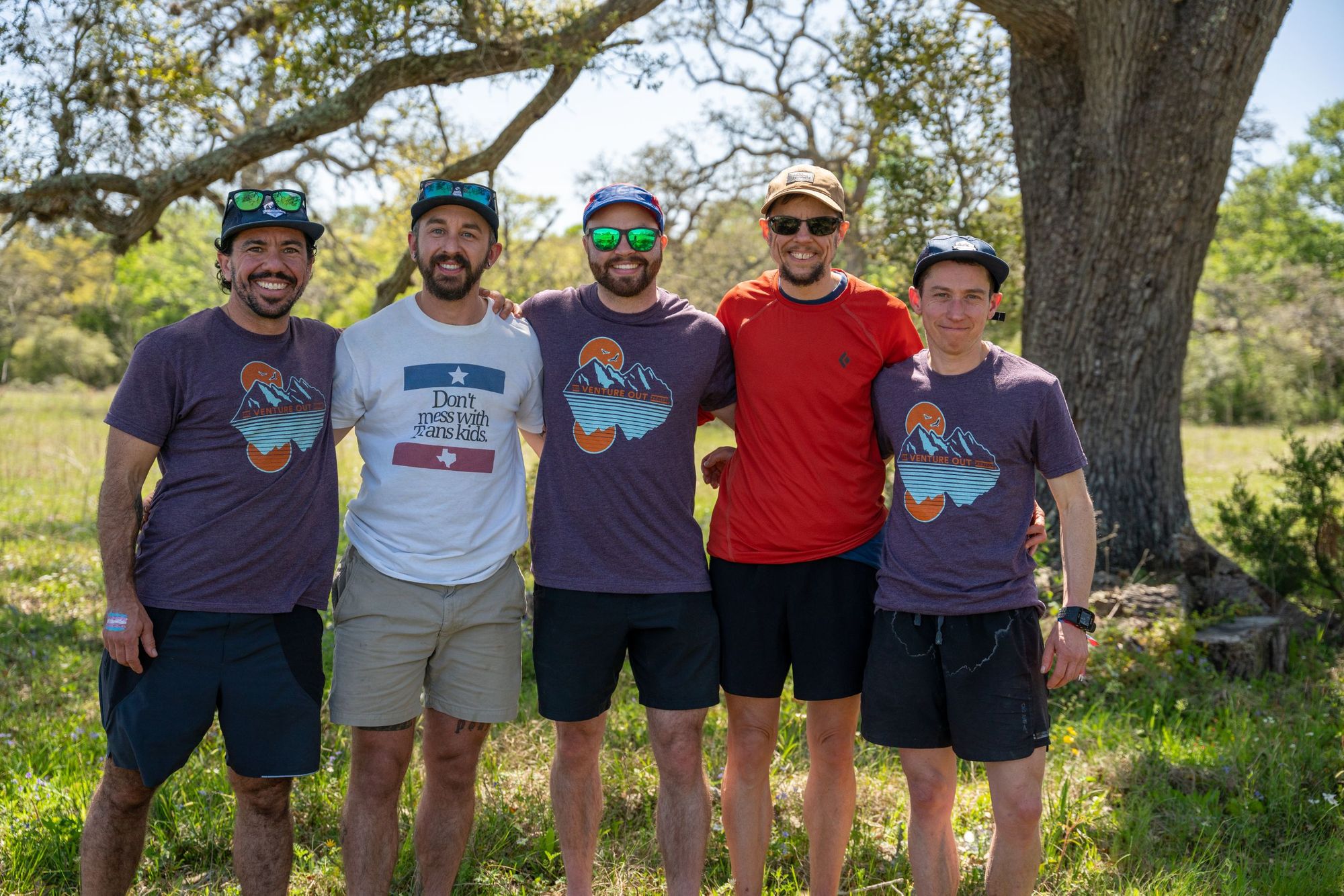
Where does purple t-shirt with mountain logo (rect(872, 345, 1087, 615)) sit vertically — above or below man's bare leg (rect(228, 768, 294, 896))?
above

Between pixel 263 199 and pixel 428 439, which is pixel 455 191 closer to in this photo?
pixel 263 199

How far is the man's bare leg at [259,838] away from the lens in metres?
3.12

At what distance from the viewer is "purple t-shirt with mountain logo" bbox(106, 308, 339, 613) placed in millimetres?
3025

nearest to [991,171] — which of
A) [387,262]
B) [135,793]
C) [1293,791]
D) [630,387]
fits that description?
[1293,791]

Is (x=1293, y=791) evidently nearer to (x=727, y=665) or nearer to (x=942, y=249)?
(x=727, y=665)

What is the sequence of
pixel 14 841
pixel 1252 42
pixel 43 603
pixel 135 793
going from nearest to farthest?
pixel 135 793 < pixel 14 841 < pixel 1252 42 < pixel 43 603

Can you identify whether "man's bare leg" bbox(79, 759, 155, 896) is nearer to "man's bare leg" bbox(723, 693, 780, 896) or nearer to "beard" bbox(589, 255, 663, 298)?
"man's bare leg" bbox(723, 693, 780, 896)

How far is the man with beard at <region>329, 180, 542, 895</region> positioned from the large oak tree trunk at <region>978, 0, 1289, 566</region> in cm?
430

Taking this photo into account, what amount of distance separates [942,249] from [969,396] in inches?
19.0

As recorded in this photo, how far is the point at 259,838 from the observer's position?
10.3 feet

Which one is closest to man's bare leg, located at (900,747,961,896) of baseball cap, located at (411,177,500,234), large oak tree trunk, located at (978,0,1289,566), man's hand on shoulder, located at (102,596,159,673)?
baseball cap, located at (411,177,500,234)

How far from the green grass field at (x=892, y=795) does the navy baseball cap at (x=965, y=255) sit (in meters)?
2.23

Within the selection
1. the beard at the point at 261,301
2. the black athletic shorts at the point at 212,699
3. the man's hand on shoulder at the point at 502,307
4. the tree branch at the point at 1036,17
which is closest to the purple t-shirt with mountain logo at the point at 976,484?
the man's hand on shoulder at the point at 502,307

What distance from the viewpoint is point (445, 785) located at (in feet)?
11.1
